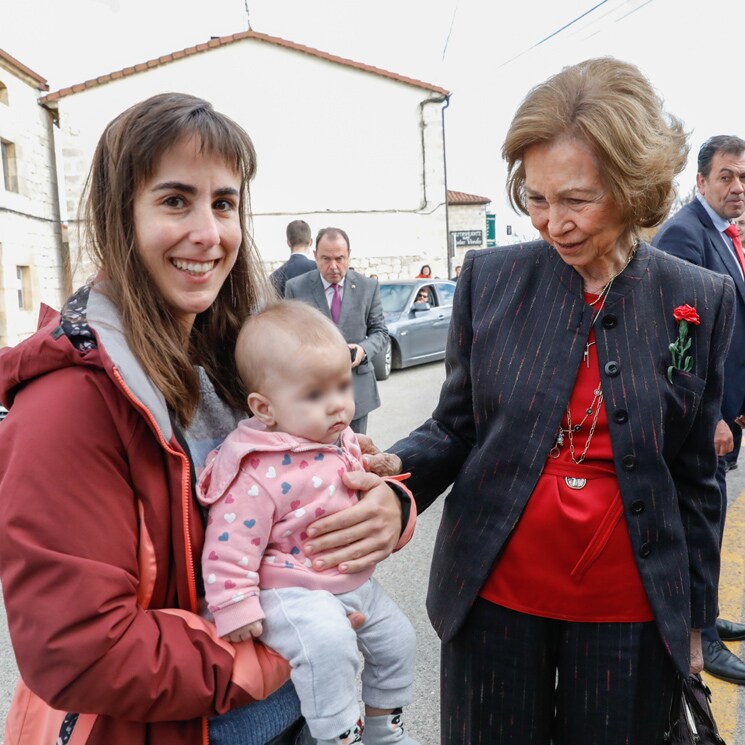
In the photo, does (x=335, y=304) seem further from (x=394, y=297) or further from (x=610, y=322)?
(x=394, y=297)

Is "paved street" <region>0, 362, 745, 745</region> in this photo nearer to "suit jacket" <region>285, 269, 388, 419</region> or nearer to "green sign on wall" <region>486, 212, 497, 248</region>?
"suit jacket" <region>285, 269, 388, 419</region>

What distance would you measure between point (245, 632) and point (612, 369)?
1016 millimetres

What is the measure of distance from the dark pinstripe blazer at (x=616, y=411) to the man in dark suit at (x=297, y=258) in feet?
14.6

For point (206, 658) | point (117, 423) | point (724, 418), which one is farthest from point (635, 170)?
point (724, 418)

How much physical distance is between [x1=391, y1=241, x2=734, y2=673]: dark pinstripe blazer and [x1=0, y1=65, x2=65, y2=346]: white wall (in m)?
16.6

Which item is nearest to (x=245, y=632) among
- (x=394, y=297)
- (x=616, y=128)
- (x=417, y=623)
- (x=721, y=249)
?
(x=616, y=128)

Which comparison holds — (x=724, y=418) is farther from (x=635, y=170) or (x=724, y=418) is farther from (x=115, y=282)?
Answer: (x=115, y=282)

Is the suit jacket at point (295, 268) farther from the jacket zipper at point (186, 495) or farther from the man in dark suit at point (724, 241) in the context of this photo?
the jacket zipper at point (186, 495)

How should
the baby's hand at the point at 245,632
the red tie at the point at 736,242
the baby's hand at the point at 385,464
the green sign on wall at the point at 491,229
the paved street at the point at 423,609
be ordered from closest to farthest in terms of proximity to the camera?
the baby's hand at the point at 245,632
the baby's hand at the point at 385,464
the paved street at the point at 423,609
the red tie at the point at 736,242
the green sign on wall at the point at 491,229

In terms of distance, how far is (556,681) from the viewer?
5.98ft

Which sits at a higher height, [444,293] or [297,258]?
[297,258]

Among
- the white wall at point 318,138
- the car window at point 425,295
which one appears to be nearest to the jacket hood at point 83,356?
the car window at point 425,295

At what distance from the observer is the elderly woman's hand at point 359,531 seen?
4.58ft

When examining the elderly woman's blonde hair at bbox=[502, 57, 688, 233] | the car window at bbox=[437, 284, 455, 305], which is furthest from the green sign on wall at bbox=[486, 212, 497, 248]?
the elderly woman's blonde hair at bbox=[502, 57, 688, 233]
